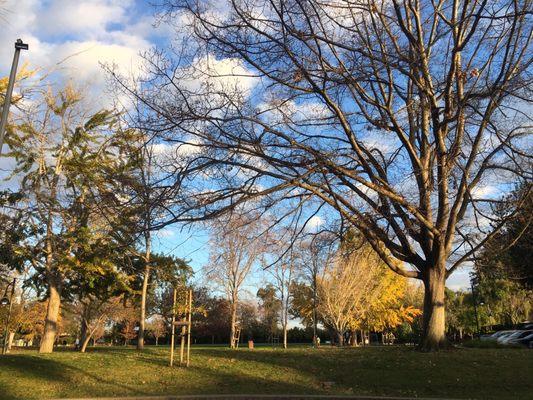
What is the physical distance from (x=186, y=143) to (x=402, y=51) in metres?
5.86

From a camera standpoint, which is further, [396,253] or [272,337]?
[272,337]

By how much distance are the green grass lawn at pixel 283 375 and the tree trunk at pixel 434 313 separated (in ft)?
1.91

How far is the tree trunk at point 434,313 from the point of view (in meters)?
15.4

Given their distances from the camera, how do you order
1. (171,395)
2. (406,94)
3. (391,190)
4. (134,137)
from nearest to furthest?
Answer: (171,395), (134,137), (391,190), (406,94)

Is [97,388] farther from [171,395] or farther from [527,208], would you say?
[527,208]

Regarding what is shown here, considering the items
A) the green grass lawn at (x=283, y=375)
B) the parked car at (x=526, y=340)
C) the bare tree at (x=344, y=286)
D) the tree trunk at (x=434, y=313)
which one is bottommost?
the green grass lawn at (x=283, y=375)

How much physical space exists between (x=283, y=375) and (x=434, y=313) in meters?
5.24

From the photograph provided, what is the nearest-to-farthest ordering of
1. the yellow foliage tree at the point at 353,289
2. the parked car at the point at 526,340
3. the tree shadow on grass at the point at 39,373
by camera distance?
the tree shadow on grass at the point at 39,373 < the parked car at the point at 526,340 < the yellow foliage tree at the point at 353,289

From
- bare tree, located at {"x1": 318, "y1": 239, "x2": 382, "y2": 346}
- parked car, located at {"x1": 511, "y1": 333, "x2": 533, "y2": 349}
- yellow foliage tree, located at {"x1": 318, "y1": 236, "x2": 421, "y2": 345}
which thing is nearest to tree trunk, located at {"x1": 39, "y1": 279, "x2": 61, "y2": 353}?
yellow foliage tree, located at {"x1": 318, "y1": 236, "x2": 421, "y2": 345}

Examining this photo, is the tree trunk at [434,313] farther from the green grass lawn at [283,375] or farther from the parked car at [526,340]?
the parked car at [526,340]

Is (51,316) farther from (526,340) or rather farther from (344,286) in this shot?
(526,340)

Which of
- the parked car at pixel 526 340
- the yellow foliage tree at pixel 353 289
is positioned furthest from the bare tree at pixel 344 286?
the parked car at pixel 526 340

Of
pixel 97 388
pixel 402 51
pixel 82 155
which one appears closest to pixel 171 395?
pixel 97 388

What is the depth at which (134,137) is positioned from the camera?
13086mm
